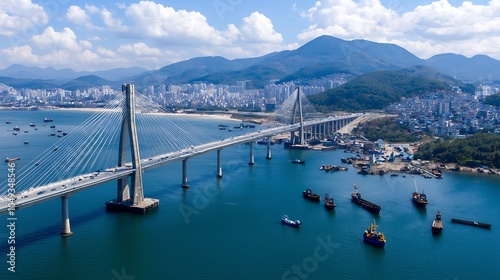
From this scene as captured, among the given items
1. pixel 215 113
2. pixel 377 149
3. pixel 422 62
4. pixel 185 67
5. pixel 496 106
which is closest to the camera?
pixel 377 149

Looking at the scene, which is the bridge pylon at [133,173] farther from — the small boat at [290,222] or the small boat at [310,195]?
the small boat at [310,195]

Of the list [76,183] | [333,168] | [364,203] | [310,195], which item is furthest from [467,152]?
[76,183]

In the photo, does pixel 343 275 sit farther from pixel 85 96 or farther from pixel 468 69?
pixel 468 69

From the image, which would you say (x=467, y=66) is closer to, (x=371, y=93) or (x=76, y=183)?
(x=371, y=93)

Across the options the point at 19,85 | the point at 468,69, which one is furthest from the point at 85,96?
the point at 468,69

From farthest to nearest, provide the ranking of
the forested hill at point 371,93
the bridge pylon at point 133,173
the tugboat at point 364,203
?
the forested hill at point 371,93, the tugboat at point 364,203, the bridge pylon at point 133,173

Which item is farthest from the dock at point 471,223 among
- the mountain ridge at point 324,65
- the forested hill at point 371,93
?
the mountain ridge at point 324,65
